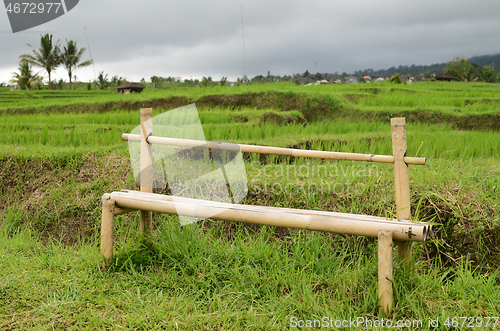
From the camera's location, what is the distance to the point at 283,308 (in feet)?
6.02

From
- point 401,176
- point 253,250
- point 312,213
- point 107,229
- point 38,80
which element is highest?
point 38,80

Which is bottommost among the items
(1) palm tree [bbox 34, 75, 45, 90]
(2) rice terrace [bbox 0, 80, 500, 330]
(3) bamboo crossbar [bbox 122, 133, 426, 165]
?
(2) rice terrace [bbox 0, 80, 500, 330]

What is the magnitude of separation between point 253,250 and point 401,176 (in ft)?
3.27

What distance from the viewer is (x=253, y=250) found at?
2238 mm

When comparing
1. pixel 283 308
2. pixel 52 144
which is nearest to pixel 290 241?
pixel 283 308

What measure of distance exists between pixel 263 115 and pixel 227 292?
12.8 ft

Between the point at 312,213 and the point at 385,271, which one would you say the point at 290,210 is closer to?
the point at 312,213

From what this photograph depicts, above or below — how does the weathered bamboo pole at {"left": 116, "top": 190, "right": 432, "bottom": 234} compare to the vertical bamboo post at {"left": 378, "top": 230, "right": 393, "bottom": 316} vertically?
above

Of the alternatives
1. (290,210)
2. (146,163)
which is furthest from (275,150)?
(146,163)

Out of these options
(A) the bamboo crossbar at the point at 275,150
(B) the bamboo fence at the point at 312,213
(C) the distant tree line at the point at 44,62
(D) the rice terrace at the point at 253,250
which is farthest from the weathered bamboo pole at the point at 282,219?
(C) the distant tree line at the point at 44,62

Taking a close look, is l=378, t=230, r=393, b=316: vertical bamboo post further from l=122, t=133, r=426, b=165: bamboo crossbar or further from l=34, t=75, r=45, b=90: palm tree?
l=34, t=75, r=45, b=90: palm tree

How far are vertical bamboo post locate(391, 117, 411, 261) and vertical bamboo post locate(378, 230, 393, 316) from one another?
0.27 metres

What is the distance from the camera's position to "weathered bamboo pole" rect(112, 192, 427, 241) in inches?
65.3

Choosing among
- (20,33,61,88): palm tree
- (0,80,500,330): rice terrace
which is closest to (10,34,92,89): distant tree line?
(20,33,61,88): palm tree
